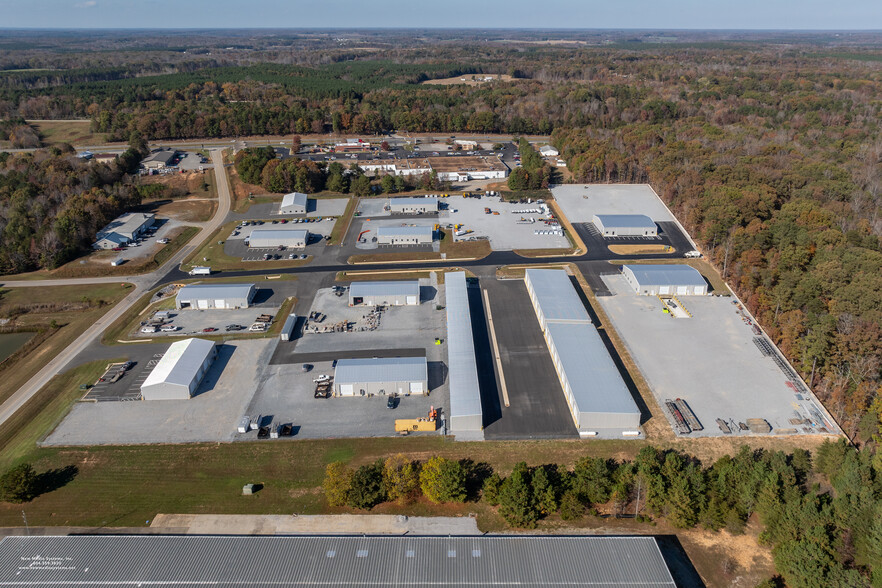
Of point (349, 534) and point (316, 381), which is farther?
point (316, 381)

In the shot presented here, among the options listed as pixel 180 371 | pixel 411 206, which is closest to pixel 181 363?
pixel 180 371

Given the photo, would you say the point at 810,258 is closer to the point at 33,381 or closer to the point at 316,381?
the point at 316,381

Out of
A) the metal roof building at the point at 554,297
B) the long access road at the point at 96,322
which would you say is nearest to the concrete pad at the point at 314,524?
the long access road at the point at 96,322

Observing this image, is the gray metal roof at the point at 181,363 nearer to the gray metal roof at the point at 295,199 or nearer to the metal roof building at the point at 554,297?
Result: the metal roof building at the point at 554,297

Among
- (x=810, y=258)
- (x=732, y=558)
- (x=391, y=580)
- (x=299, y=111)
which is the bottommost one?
(x=732, y=558)

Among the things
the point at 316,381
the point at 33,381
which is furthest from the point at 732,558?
the point at 33,381

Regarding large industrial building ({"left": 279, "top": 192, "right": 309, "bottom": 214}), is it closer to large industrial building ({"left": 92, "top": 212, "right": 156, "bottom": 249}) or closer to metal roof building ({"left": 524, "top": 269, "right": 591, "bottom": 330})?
large industrial building ({"left": 92, "top": 212, "right": 156, "bottom": 249})

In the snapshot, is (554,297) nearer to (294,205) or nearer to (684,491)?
(684,491)
